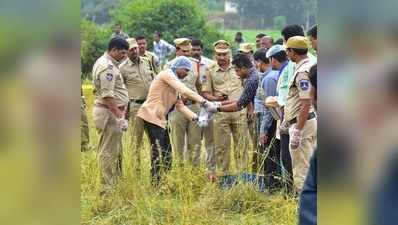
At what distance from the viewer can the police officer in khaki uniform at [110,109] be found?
5477 mm

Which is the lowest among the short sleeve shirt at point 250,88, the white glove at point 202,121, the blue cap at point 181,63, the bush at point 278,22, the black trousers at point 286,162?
the black trousers at point 286,162

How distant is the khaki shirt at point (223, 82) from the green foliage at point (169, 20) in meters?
6.15

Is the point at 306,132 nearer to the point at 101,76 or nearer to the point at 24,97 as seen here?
the point at 101,76

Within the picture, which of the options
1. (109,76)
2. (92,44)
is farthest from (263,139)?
(92,44)

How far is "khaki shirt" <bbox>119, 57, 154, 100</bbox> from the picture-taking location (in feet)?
21.0

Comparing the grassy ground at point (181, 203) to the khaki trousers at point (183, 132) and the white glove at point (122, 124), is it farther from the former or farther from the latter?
the khaki trousers at point (183, 132)

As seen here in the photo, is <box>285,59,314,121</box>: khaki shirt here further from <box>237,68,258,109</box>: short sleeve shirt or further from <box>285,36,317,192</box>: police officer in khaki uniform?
<box>237,68,258,109</box>: short sleeve shirt

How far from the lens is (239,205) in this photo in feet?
16.8

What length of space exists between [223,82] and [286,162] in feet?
4.56

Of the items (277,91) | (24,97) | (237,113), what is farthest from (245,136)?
(24,97)

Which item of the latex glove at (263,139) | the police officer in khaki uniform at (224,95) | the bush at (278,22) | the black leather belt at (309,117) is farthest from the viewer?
the bush at (278,22)

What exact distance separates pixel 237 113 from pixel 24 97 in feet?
15.4

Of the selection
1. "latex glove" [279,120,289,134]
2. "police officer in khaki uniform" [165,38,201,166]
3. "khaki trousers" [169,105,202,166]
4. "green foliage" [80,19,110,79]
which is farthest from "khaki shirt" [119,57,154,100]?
"green foliage" [80,19,110,79]

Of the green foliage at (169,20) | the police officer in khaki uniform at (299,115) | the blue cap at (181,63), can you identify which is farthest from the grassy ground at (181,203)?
the green foliage at (169,20)
